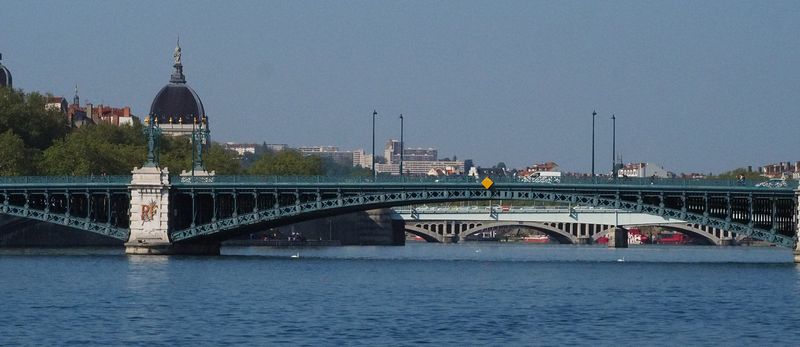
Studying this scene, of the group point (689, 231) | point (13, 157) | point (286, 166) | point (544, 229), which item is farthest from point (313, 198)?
point (544, 229)

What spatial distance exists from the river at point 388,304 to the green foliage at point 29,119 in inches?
1853

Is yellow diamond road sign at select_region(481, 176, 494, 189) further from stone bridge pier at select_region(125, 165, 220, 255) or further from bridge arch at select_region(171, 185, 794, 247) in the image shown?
stone bridge pier at select_region(125, 165, 220, 255)

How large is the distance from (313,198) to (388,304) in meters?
42.7

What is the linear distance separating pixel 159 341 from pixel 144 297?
52.4ft

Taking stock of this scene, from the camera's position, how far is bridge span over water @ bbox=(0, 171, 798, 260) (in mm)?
98188

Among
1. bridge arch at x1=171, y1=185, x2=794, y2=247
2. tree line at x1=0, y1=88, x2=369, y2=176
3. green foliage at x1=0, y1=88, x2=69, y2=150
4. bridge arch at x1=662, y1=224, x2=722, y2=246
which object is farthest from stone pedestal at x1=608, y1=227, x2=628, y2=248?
bridge arch at x1=171, y1=185, x2=794, y2=247

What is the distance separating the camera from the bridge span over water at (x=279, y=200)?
98188mm

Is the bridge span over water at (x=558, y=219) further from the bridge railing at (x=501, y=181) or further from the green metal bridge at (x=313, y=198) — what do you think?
the bridge railing at (x=501, y=181)

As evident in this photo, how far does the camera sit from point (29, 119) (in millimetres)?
145625

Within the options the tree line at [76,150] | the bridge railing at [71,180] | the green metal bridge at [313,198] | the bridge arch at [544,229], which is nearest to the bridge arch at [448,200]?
the green metal bridge at [313,198]

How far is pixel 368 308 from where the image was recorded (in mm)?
64062

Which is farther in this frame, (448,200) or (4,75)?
(4,75)

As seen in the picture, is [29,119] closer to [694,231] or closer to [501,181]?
[694,231]

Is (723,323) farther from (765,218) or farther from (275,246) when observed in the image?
(275,246)
